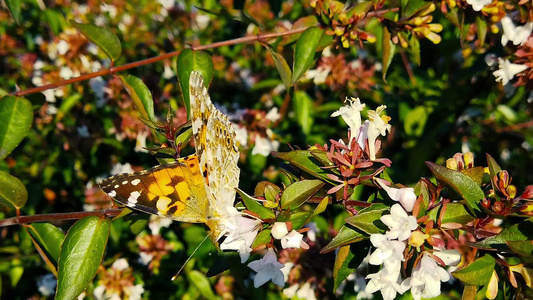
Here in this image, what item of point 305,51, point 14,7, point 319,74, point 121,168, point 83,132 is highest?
point 14,7

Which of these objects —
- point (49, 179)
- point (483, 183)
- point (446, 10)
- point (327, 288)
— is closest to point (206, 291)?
A: point (327, 288)

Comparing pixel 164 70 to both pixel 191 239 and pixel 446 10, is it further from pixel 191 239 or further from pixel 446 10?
pixel 446 10

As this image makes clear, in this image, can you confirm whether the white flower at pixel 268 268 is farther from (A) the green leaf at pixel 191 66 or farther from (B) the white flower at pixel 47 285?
(B) the white flower at pixel 47 285

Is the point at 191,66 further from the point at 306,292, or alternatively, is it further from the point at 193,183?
the point at 306,292

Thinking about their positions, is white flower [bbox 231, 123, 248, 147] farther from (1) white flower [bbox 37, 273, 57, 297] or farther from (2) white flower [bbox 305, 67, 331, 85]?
(1) white flower [bbox 37, 273, 57, 297]

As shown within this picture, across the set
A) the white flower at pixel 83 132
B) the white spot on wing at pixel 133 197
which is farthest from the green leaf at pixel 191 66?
the white flower at pixel 83 132

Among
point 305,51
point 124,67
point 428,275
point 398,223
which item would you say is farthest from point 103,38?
point 428,275
